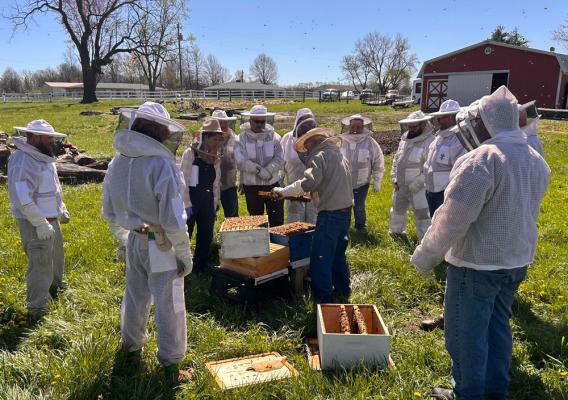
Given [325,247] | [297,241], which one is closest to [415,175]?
[297,241]

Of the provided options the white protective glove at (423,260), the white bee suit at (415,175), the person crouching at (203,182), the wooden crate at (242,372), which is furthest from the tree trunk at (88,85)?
the white protective glove at (423,260)

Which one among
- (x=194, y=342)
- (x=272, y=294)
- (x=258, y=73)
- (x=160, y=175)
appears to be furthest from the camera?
(x=258, y=73)

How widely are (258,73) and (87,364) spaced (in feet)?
421

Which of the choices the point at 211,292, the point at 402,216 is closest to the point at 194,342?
the point at 211,292

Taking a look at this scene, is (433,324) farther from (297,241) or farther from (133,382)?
(133,382)

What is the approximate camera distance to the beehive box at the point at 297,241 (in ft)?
18.0

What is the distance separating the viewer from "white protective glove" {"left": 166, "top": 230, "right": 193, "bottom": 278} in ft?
11.7

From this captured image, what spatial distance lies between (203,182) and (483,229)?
3979mm

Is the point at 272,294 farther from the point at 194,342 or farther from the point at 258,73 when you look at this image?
the point at 258,73

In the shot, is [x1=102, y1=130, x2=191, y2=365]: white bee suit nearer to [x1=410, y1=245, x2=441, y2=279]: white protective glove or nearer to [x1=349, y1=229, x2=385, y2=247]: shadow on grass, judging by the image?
[x1=410, y1=245, x2=441, y2=279]: white protective glove

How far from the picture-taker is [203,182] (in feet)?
20.1

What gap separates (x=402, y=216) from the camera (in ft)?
26.5

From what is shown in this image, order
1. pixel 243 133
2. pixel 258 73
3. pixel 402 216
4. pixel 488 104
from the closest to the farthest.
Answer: pixel 488 104 → pixel 243 133 → pixel 402 216 → pixel 258 73

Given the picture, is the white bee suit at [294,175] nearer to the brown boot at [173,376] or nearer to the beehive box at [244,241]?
the beehive box at [244,241]
